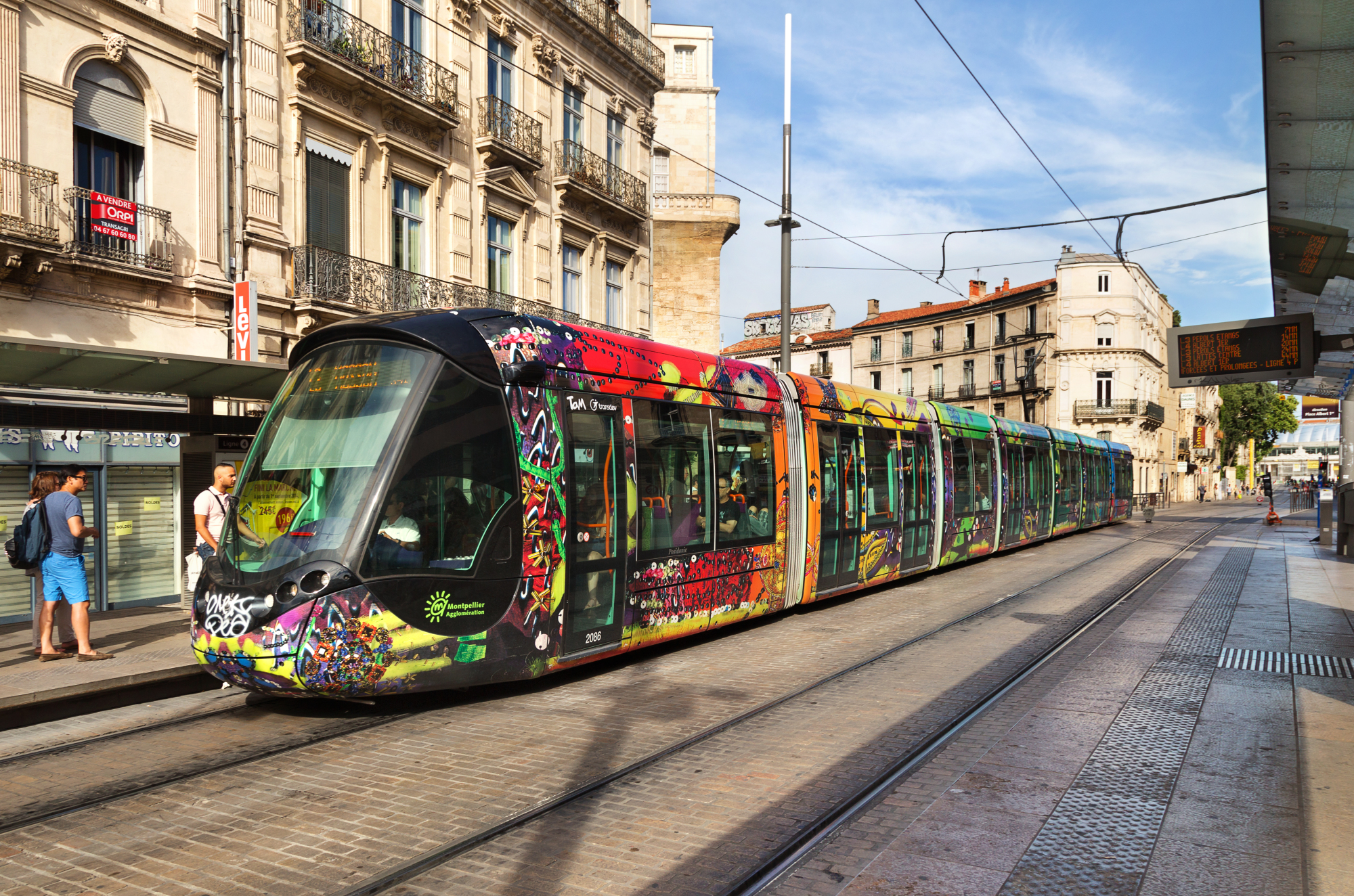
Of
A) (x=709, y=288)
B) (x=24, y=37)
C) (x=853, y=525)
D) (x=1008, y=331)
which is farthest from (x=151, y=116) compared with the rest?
(x=1008, y=331)

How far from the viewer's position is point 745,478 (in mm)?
10148

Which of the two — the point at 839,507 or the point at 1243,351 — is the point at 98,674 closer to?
the point at 839,507

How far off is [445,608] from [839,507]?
6.83m

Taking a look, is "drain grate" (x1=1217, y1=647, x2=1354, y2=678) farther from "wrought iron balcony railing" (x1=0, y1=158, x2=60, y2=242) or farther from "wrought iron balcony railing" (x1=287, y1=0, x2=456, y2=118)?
"wrought iron balcony railing" (x1=287, y1=0, x2=456, y2=118)

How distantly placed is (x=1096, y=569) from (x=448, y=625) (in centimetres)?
1422

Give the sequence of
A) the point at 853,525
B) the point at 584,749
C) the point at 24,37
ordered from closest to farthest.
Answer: the point at 584,749, the point at 24,37, the point at 853,525

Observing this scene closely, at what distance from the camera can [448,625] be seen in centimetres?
671

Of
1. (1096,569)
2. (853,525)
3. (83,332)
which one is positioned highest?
(83,332)

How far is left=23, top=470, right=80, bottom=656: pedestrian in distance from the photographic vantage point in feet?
27.9

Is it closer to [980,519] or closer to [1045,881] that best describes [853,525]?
[980,519]

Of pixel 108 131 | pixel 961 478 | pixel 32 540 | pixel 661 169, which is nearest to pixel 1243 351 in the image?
pixel 961 478

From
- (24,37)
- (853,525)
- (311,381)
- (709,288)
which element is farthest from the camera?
(709,288)

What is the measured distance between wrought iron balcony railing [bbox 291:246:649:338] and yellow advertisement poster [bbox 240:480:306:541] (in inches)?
297

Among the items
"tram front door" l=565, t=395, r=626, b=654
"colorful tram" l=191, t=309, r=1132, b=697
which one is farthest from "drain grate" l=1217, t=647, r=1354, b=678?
"tram front door" l=565, t=395, r=626, b=654
